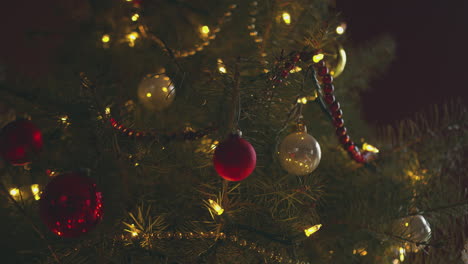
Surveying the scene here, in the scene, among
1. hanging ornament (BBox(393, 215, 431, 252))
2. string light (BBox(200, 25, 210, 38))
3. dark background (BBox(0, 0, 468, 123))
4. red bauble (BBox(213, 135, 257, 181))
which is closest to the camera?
red bauble (BBox(213, 135, 257, 181))

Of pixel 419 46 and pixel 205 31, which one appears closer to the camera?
pixel 205 31

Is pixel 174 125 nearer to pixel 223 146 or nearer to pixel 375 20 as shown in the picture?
pixel 223 146

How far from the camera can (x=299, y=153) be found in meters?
0.42

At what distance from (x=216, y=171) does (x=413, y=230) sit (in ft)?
0.92

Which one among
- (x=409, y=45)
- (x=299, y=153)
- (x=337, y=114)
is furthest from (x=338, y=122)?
(x=409, y=45)

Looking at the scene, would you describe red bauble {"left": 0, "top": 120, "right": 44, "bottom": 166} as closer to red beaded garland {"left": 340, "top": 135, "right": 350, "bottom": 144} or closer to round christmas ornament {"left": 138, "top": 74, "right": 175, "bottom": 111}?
round christmas ornament {"left": 138, "top": 74, "right": 175, "bottom": 111}

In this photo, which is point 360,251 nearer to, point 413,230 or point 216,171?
point 413,230

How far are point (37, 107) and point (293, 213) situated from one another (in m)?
0.33

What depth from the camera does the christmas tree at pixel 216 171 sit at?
403 millimetres

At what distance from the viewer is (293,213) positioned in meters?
0.43

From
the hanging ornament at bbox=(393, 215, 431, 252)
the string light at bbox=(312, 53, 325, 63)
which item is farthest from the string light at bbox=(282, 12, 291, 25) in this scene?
the hanging ornament at bbox=(393, 215, 431, 252)

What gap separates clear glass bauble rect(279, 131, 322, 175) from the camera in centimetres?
42

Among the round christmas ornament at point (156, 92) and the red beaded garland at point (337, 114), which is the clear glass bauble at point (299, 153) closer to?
the red beaded garland at point (337, 114)

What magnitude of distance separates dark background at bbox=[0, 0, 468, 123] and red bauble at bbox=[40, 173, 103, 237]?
75 centimetres
